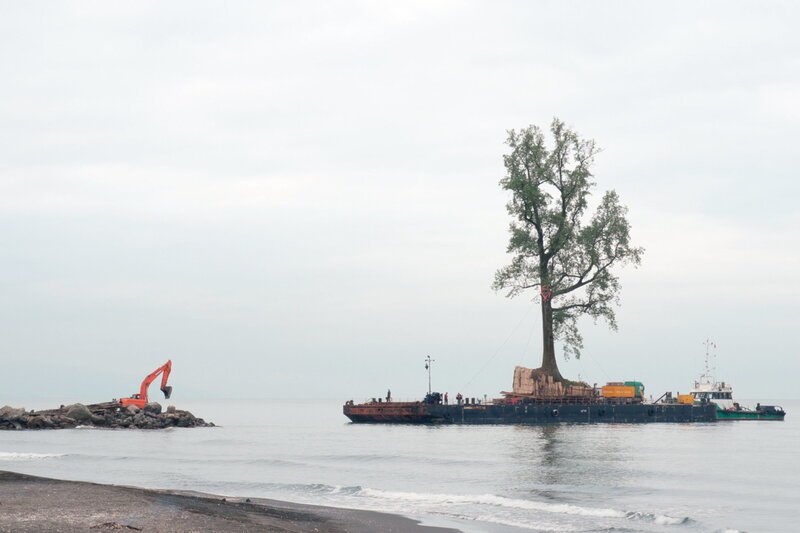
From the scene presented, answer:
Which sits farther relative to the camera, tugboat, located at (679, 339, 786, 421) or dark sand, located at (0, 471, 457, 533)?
tugboat, located at (679, 339, 786, 421)

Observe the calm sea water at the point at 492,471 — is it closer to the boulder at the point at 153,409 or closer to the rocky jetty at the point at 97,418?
the rocky jetty at the point at 97,418

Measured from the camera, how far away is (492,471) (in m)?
49.5

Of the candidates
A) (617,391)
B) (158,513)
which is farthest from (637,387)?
(158,513)

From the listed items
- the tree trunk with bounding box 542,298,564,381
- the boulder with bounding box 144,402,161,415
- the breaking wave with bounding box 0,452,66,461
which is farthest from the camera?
the boulder with bounding box 144,402,161,415

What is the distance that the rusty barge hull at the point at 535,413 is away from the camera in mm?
88312

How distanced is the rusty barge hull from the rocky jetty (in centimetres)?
2056

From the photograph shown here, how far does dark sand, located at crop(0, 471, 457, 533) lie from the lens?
26469mm

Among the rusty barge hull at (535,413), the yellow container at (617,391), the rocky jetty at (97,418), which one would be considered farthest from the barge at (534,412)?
the rocky jetty at (97,418)

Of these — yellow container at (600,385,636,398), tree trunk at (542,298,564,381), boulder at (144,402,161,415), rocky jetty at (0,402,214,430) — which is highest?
tree trunk at (542,298,564,381)

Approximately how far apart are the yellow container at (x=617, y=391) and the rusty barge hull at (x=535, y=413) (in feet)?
5.85

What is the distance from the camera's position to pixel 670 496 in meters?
40.3

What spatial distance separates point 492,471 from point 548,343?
40076mm

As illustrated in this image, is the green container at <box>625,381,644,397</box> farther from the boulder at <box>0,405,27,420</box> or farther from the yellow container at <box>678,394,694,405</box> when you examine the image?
the boulder at <box>0,405,27,420</box>

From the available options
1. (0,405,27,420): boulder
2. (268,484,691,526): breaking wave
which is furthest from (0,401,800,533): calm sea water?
(0,405,27,420): boulder
